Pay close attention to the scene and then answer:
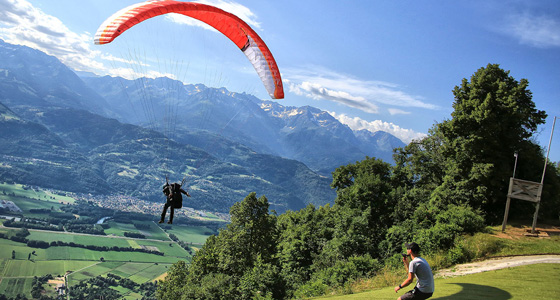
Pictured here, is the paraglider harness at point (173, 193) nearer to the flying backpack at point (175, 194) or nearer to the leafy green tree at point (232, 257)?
the flying backpack at point (175, 194)

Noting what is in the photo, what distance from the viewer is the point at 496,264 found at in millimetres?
14250

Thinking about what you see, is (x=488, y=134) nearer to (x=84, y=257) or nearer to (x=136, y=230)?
(x=84, y=257)

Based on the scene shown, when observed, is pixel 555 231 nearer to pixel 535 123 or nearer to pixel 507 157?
pixel 507 157

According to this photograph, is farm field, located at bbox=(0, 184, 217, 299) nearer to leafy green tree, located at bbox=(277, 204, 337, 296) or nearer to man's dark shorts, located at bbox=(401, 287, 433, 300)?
leafy green tree, located at bbox=(277, 204, 337, 296)

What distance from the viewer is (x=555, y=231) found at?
19.0m

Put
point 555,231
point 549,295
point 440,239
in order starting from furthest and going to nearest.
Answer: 1. point 555,231
2. point 440,239
3. point 549,295

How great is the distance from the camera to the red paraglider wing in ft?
40.9

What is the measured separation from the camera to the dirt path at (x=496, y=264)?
1372cm

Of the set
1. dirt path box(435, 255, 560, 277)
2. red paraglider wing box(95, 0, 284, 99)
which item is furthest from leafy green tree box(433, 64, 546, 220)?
red paraglider wing box(95, 0, 284, 99)

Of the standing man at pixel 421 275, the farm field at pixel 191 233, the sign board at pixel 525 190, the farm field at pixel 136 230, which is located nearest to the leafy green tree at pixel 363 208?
the sign board at pixel 525 190

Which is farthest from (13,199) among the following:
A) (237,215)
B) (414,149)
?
(414,149)

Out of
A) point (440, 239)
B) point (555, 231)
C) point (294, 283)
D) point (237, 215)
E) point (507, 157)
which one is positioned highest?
point (507, 157)

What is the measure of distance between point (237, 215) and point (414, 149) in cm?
1938

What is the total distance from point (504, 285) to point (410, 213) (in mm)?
16125
